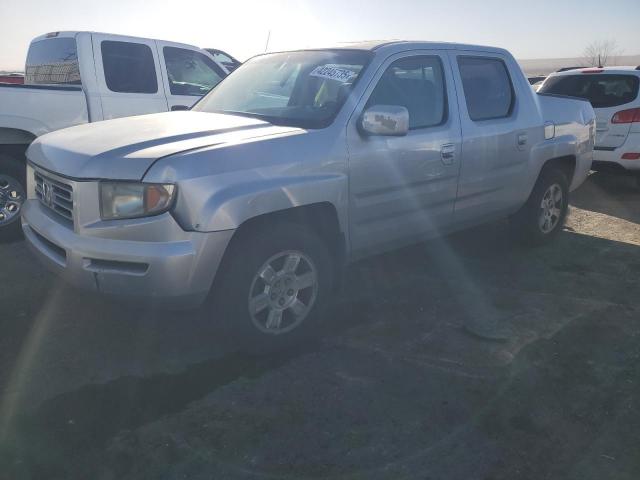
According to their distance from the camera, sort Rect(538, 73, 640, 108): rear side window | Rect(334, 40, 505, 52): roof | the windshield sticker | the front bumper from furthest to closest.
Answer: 1. Rect(538, 73, 640, 108): rear side window
2. Rect(334, 40, 505, 52): roof
3. the windshield sticker
4. the front bumper

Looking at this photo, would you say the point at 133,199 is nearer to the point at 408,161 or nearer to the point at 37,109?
the point at 408,161

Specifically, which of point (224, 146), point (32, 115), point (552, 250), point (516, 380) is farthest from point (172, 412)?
point (552, 250)

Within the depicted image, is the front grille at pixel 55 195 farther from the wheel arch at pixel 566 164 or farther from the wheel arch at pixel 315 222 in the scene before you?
the wheel arch at pixel 566 164

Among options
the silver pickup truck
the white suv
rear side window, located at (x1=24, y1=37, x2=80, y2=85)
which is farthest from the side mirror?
the white suv

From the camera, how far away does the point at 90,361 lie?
3.31m

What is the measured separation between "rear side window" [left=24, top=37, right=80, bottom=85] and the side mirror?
3.75 m

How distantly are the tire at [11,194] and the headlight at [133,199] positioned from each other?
292 cm

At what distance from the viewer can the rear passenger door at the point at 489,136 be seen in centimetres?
439

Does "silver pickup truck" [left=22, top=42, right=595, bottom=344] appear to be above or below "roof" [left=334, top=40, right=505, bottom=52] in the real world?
below

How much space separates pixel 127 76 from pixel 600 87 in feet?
20.2

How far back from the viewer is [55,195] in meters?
3.29

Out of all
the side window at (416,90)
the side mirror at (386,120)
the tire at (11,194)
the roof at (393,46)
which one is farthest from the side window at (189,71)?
the side mirror at (386,120)

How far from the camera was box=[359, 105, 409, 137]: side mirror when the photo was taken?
11.3 ft

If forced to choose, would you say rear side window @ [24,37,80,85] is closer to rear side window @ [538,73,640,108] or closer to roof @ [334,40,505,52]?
roof @ [334,40,505,52]
